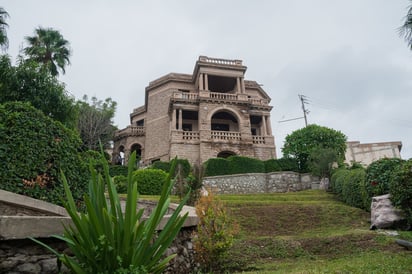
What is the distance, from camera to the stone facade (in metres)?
30.8

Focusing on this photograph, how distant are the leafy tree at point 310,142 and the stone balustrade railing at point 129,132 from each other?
49.3ft

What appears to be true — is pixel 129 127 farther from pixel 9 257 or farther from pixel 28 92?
pixel 9 257

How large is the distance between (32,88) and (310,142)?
19.2 meters

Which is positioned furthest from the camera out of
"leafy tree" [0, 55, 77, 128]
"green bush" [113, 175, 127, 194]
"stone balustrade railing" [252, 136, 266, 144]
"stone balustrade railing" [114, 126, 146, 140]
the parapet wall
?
"stone balustrade railing" [114, 126, 146, 140]

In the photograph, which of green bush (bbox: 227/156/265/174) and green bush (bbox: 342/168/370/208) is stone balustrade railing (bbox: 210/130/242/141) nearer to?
green bush (bbox: 227/156/265/174)

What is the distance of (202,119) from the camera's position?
2369cm

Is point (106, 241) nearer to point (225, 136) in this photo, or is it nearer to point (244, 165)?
point (244, 165)

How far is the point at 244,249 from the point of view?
273 inches

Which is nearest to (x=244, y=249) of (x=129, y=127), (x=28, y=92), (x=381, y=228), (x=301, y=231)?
(x=301, y=231)

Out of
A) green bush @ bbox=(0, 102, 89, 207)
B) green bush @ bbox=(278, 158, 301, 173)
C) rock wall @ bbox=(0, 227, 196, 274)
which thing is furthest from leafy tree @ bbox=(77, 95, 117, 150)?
rock wall @ bbox=(0, 227, 196, 274)

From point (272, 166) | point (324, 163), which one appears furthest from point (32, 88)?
point (324, 163)

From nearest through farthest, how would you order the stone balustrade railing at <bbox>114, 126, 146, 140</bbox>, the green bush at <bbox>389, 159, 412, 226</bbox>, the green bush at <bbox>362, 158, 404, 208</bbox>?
the green bush at <bbox>389, 159, 412, 226</bbox> < the green bush at <bbox>362, 158, 404, 208</bbox> < the stone balustrade railing at <bbox>114, 126, 146, 140</bbox>

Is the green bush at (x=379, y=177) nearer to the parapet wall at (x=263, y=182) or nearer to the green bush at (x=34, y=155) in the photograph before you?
the parapet wall at (x=263, y=182)

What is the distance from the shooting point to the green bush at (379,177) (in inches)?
374
